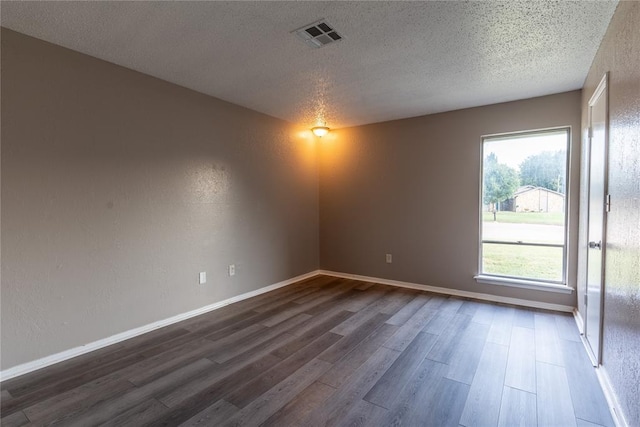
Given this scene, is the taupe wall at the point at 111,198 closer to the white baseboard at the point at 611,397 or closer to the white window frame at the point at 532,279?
the white window frame at the point at 532,279

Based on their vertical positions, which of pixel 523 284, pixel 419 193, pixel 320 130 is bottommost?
pixel 523 284

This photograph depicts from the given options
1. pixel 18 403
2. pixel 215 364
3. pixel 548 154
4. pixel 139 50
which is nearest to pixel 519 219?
pixel 548 154

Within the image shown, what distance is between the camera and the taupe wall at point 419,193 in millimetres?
3674

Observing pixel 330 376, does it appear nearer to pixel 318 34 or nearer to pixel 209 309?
pixel 209 309

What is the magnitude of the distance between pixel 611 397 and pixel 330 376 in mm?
1802

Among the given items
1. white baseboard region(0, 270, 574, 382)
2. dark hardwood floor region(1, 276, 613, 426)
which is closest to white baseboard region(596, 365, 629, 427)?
dark hardwood floor region(1, 276, 613, 426)

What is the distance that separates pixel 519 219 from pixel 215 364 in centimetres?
383

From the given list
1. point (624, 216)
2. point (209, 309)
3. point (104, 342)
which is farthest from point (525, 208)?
point (104, 342)

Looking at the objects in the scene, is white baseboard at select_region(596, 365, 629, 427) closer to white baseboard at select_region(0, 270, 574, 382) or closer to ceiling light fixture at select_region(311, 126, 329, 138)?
white baseboard at select_region(0, 270, 574, 382)

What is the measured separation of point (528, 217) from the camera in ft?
12.2

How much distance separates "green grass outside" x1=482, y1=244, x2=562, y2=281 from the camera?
3607mm

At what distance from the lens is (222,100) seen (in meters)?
3.71

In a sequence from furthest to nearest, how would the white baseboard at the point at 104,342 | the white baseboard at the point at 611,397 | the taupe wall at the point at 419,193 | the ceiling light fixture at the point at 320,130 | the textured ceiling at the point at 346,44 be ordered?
the ceiling light fixture at the point at 320,130
the taupe wall at the point at 419,193
the white baseboard at the point at 104,342
the textured ceiling at the point at 346,44
the white baseboard at the point at 611,397

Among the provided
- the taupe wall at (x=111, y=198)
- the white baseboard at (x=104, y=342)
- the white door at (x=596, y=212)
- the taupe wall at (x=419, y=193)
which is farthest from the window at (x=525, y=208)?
the white baseboard at (x=104, y=342)
